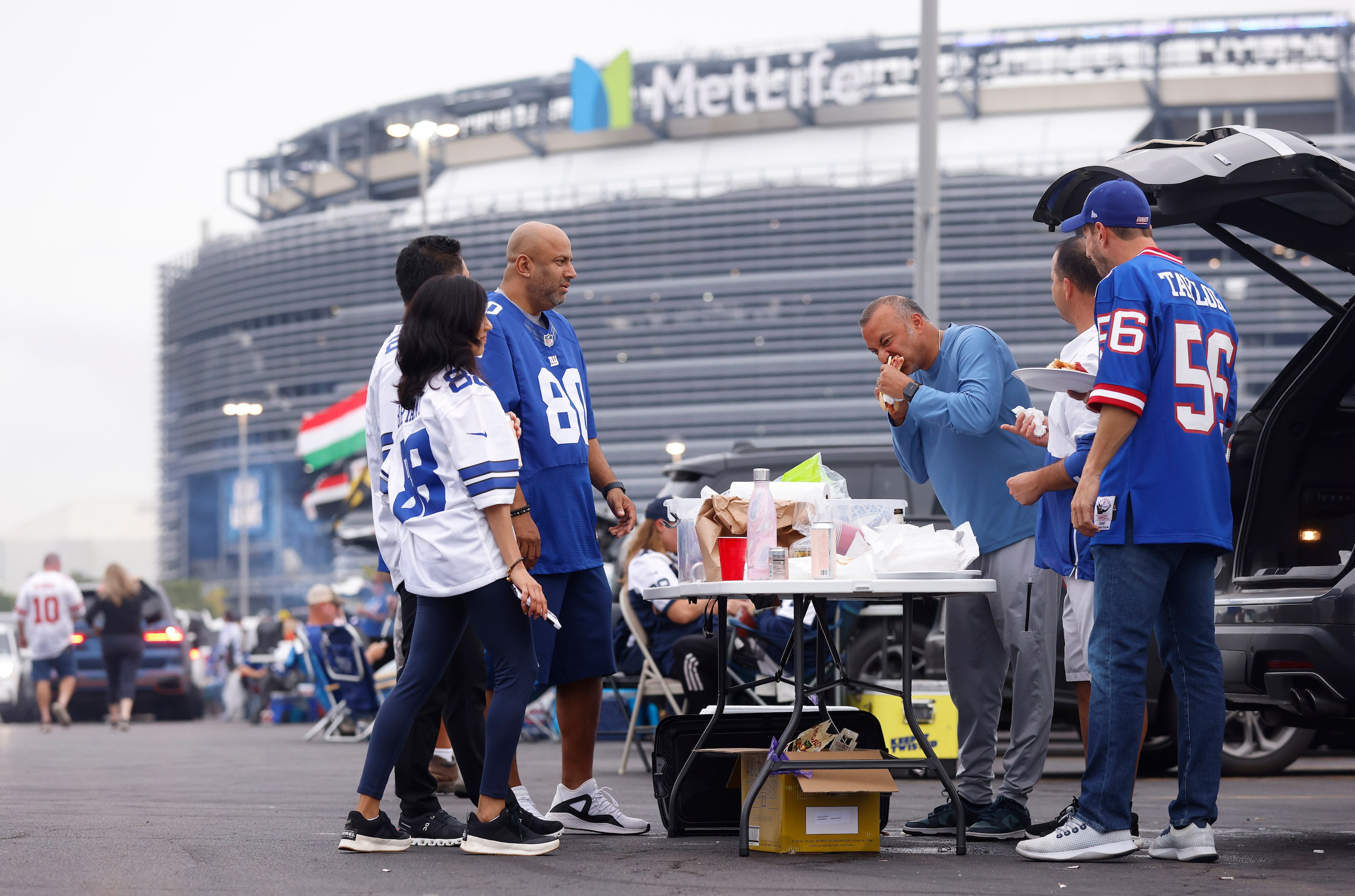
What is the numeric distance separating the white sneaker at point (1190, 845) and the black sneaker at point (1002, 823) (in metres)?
0.68

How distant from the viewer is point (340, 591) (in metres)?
49.3

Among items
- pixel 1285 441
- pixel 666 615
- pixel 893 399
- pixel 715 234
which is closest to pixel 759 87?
pixel 715 234

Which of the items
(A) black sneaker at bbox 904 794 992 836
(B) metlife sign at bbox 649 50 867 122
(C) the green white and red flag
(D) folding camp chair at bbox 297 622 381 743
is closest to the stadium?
(B) metlife sign at bbox 649 50 867 122

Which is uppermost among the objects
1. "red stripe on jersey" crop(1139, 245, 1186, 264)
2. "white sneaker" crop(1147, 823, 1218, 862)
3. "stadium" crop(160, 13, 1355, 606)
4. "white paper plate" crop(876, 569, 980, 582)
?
"stadium" crop(160, 13, 1355, 606)

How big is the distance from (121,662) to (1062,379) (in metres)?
15.0

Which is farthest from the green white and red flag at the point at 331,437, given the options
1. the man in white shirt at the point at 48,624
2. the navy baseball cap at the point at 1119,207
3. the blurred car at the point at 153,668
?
the navy baseball cap at the point at 1119,207

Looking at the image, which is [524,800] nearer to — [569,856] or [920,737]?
[569,856]

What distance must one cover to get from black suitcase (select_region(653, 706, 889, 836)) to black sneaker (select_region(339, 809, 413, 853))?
106 centimetres

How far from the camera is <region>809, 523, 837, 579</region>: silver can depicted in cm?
486

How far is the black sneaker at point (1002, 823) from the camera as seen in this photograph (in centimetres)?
535

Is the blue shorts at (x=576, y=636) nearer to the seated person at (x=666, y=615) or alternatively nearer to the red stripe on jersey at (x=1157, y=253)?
the red stripe on jersey at (x=1157, y=253)

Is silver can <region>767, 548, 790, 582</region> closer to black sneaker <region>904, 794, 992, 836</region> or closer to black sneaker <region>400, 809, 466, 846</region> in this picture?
black sneaker <region>904, 794, 992, 836</region>

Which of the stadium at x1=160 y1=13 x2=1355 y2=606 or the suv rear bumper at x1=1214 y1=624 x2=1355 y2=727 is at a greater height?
the stadium at x1=160 y1=13 x2=1355 y2=606

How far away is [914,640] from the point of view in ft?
32.3
